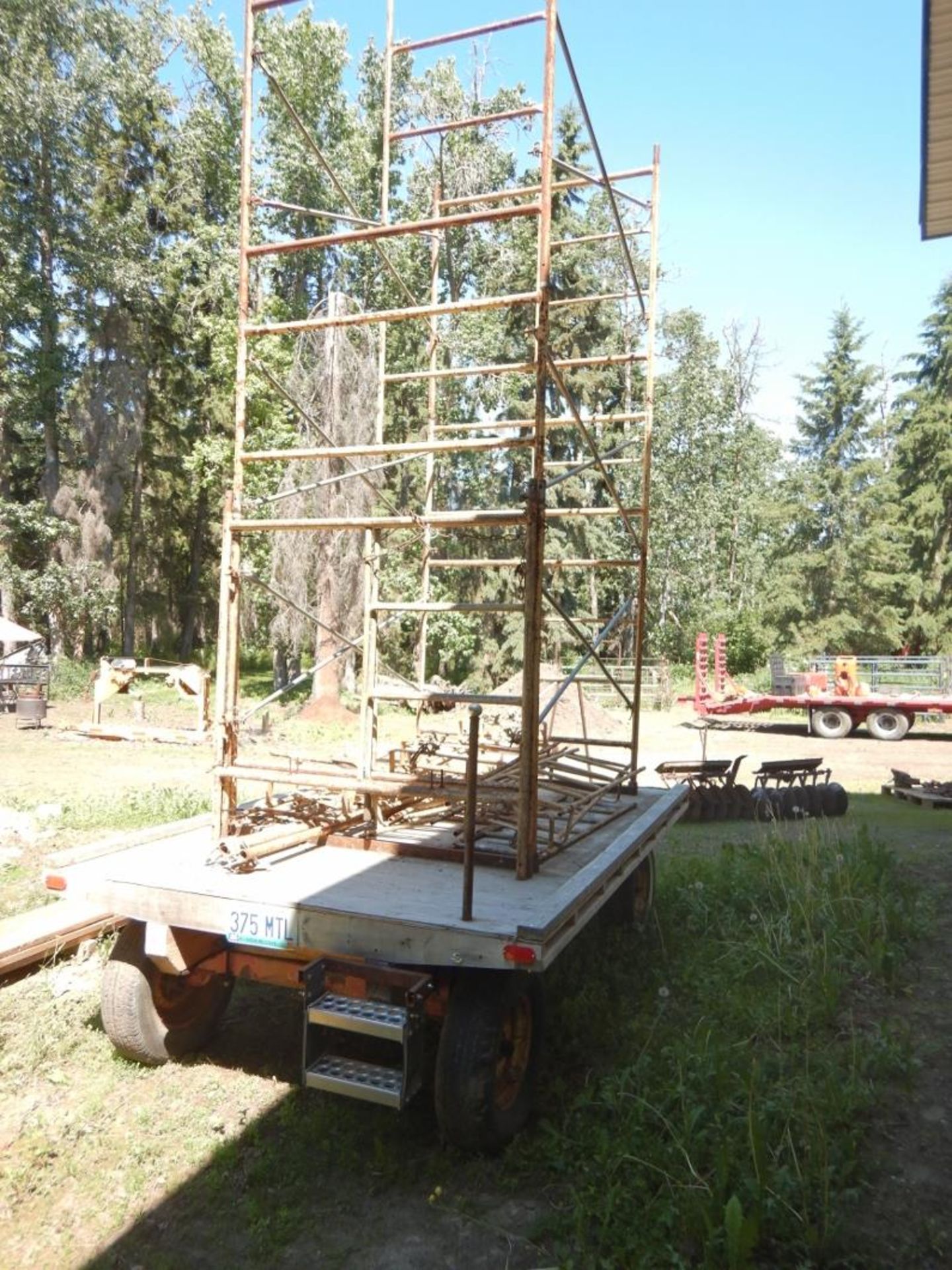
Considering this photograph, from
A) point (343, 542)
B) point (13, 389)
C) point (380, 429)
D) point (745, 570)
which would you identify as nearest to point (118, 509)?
point (13, 389)

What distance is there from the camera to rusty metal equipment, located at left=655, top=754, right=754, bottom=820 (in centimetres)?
1126

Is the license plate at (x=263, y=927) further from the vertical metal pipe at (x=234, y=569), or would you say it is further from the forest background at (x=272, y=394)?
the forest background at (x=272, y=394)

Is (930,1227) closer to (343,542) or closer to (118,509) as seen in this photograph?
(343,542)

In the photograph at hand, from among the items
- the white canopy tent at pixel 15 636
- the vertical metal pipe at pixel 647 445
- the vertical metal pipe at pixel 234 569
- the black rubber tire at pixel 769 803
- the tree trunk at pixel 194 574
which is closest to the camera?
the vertical metal pipe at pixel 234 569

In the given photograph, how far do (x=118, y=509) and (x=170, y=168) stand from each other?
12816 mm

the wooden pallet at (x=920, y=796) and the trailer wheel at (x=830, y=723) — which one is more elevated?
the trailer wheel at (x=830, y=723)

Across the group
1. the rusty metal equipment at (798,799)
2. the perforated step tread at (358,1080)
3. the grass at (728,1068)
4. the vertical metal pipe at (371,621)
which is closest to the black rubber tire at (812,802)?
the rusty metal equipment at (798,799)

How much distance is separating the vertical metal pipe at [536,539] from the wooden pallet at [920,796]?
30.4 feet

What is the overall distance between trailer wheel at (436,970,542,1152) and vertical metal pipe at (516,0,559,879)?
2.72ft

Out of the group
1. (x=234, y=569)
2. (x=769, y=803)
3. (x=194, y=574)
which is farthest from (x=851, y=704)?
(x=194, y=574)

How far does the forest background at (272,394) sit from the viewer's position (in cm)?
2450

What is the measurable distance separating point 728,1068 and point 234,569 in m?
3.59

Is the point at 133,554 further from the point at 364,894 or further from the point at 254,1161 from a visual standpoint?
the point at 254,1161

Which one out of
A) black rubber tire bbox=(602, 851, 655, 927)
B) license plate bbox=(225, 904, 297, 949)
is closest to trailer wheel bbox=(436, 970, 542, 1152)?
license plate bbox=(225, 904, 297, 949)
